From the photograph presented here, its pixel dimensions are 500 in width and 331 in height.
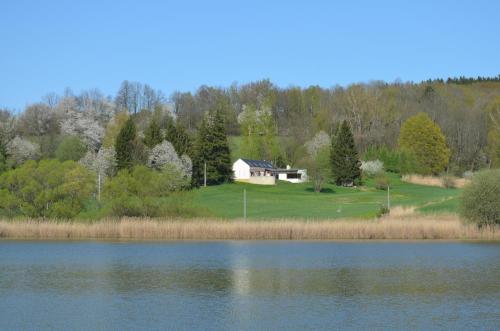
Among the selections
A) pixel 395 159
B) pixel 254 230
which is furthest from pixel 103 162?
pixel 254 230

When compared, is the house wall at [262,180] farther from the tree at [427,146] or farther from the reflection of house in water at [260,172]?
the tree at [427,146]

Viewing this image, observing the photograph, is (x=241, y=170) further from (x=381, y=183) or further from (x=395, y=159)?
(x=395, y=159)

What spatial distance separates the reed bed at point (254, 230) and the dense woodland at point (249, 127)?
2670cm

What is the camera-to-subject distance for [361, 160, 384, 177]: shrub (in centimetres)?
9711

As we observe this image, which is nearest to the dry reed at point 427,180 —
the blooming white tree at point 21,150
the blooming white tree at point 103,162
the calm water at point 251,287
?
the blooming white tree at point 103,162

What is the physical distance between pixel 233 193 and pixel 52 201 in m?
26.7

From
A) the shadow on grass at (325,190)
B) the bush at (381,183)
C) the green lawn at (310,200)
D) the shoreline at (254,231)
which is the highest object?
the bush at (381,183)

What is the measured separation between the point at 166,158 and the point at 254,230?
40435 mm

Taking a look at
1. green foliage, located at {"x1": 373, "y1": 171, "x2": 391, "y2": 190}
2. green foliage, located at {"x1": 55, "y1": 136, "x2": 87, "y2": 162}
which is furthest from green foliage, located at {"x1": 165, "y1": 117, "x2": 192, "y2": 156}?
green foliage, located at {"x1": 373, "y1": 171, "x2": 391, "y2": 190}

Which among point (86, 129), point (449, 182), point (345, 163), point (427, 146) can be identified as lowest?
point (449, 182)

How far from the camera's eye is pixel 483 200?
4541 cm

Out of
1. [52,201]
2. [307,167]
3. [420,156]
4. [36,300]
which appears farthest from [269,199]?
[36,300]

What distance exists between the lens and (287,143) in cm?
11444

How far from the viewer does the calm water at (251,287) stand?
20031mm
